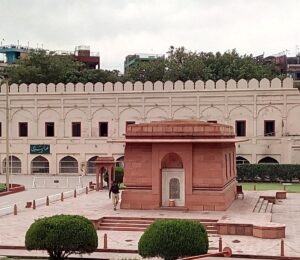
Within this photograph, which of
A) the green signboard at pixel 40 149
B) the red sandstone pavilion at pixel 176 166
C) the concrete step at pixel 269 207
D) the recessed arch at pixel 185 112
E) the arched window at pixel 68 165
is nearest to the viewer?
the red sandstone pavilion at pixel 176 166

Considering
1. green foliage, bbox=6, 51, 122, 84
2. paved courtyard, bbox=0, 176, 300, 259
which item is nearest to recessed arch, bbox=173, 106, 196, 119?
paved courtyard, bbox=0, 176, 300, 259

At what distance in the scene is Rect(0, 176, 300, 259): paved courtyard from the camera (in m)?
16.5

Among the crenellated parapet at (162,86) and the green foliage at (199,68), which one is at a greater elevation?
the green foliage at (199,68)

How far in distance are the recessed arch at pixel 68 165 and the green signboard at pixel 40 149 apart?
1.21m

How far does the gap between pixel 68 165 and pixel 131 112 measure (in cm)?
565

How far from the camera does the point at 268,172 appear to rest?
35.9m

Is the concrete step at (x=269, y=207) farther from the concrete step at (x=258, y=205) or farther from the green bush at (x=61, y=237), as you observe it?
→ the green bush at (x=61, y=237)

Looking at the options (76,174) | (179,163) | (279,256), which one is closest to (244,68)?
(76,174)

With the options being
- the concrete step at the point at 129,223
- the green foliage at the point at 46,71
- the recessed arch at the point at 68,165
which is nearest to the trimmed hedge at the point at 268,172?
the recessed arch at the point at 68,165

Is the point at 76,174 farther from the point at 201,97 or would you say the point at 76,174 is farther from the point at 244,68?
the point at 244,68

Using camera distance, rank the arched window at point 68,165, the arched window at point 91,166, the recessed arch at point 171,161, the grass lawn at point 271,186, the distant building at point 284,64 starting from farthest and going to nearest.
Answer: the distant building at point 284,64, the arched window at point 68,165, the arched window at point 91,166, the grass lawn at point 271,186, the recessed arch at point 171,161

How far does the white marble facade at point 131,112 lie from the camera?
37.7 m

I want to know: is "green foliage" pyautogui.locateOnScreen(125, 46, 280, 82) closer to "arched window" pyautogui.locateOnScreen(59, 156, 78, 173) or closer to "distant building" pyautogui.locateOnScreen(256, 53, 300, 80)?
"arched window" pyautogui.locateOnScreen(59, 156, 78, 173)

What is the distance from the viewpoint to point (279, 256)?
15.2 m
